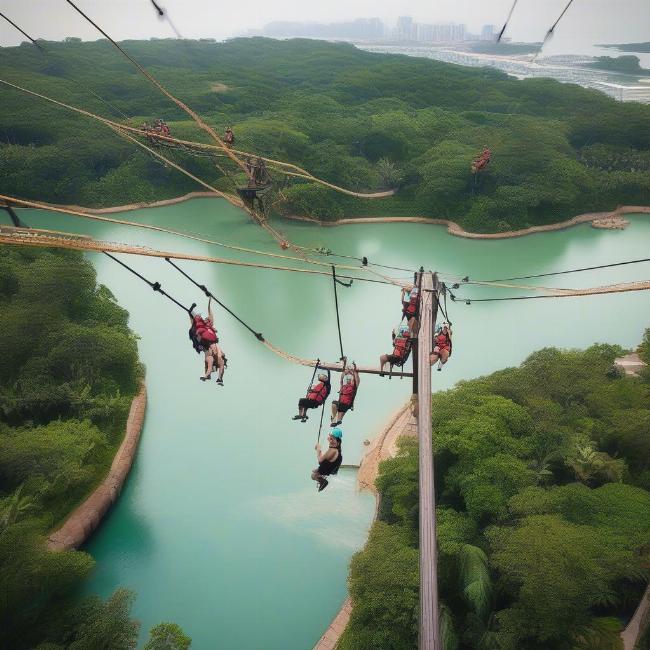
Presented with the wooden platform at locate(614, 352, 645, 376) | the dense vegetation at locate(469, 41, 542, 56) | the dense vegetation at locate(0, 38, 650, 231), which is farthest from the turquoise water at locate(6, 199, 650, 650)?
the dense vegetation at locate(469, 41, 542, 56)

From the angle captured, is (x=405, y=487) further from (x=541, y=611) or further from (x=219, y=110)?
(x=219, y=110)

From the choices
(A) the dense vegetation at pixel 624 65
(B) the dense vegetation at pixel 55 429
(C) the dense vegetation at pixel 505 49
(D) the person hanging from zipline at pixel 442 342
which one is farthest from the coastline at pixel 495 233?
(C) the dense vegetation at pixel 505 49

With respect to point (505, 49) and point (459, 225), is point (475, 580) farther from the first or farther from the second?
point (505, 49)

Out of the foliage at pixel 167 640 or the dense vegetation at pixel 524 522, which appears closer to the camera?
the dense vegetation at pixel 524 522

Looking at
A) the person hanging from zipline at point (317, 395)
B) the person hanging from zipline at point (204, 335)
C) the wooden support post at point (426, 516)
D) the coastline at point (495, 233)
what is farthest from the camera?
the coastline at point (495, 233)

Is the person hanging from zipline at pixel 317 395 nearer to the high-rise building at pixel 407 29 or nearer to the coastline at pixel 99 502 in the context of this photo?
the coastline at pixel 99 502

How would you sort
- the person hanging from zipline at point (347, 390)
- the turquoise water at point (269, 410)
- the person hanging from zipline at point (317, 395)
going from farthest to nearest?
the turquoise water at point (269, 410)
the person hanging from zipline at point (317, 395)
the person hanging from zipline at point (347, 390)
